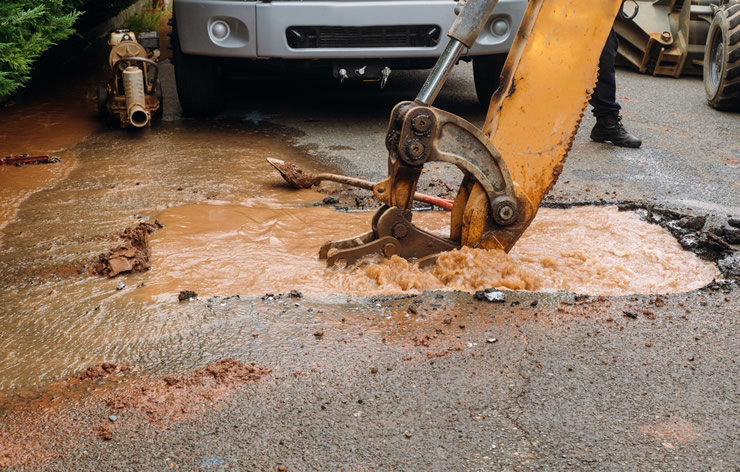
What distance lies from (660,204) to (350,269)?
237 centimetres

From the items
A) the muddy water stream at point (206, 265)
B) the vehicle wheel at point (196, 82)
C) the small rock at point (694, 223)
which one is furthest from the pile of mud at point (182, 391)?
the vehicle wheel at point (196, 82)

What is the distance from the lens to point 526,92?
364 cm

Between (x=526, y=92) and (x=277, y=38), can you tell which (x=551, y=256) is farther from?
(x=277, y=38)

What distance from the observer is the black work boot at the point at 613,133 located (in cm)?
639

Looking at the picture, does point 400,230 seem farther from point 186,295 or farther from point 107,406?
point 107,406

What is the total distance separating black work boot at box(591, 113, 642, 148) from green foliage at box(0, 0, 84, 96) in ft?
14.4

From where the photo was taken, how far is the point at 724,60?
772 centimetres

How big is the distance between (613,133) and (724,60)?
7.19ft

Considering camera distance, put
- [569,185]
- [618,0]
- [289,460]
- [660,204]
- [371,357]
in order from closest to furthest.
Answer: [289,460] → [371,357] → [618,0] → [660,204] → [569,185]

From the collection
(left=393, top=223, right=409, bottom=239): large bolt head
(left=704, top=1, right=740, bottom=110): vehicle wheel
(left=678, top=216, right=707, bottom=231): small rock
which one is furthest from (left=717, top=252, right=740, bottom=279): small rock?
(left=704, top=1, right=740, bottom=110): vehicle wheel

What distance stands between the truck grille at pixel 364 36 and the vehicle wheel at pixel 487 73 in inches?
33.2

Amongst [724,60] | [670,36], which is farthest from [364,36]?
[670,36]

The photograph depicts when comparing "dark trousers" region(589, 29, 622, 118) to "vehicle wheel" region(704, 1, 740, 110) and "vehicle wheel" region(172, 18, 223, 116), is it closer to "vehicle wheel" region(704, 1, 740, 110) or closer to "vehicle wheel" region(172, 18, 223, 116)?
"vehicle wheel" region(704, 1, 740, 110)

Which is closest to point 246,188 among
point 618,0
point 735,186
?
point 618,0
